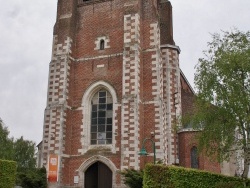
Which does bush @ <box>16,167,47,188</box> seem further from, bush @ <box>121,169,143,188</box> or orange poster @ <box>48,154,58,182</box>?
bush @ <box>121,169,143,188</box>

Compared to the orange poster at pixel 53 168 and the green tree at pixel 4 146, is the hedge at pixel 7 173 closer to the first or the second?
the orange poster at pixel 53 168

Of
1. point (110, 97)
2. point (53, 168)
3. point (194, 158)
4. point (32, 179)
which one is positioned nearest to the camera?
point (32, 179)

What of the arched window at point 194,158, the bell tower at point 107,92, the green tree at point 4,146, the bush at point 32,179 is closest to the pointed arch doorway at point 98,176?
the bell tower at point 107,92

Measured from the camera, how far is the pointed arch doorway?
87.7 feet

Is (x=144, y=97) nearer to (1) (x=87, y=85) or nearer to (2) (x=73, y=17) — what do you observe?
(1) (x=87, y=85)

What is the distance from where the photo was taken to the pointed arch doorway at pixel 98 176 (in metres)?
26.7

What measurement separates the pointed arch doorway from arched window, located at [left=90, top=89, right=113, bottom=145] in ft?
5.64

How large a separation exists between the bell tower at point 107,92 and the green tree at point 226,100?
6.89m

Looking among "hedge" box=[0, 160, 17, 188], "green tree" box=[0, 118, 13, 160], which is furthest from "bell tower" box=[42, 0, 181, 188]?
"green tree" box=[0, 118, 13, 160]

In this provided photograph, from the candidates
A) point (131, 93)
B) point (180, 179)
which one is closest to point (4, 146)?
point (131, 93)

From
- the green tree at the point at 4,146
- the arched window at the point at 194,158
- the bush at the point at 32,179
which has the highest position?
the green tree at the point at 4,146

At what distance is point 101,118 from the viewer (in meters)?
28.2

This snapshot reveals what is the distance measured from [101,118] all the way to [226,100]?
11.7m

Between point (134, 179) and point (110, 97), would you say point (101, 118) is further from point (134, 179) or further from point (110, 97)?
point (134, 179)
